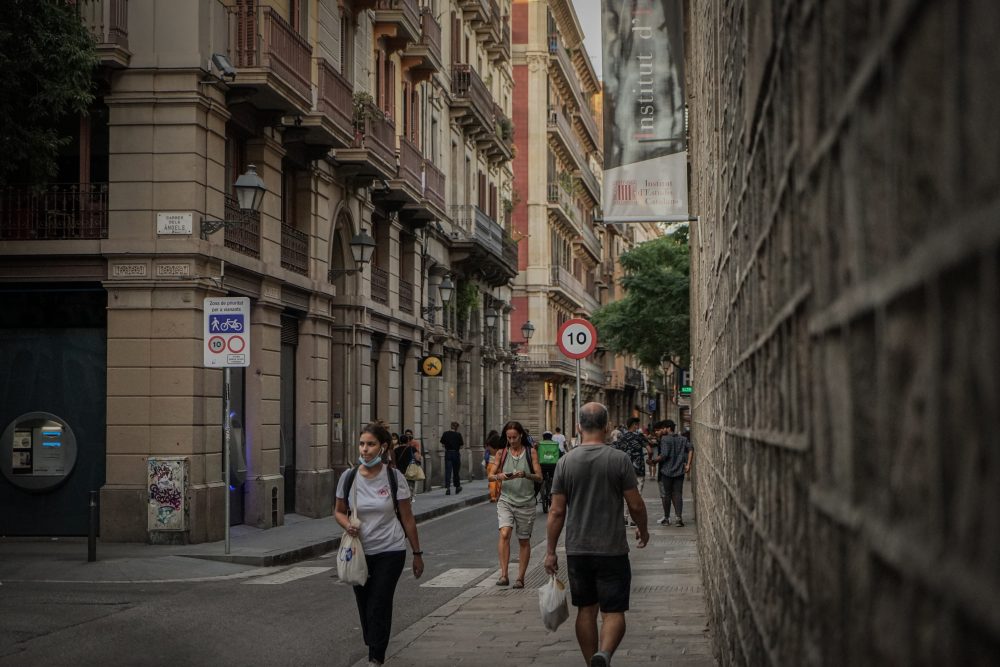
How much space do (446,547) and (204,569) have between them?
16.6ft

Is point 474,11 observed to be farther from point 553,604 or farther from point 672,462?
point 553,604

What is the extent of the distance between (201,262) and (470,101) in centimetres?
2321

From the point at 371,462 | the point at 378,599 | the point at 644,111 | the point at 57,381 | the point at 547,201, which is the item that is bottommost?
the point at 378,599

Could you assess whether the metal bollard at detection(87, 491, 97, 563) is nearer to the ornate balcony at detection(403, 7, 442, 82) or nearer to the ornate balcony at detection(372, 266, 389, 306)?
the ornate balcony at detection(372, 266, 389, 306)

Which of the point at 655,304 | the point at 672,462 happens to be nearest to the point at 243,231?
the point at 672,462

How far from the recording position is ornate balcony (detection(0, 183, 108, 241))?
20.7m

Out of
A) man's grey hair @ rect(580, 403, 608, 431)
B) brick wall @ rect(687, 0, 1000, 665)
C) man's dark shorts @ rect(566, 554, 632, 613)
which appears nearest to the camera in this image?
brick wall @ rect(687, 0, 1000, 665)

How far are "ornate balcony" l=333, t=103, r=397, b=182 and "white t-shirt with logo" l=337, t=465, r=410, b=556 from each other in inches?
764

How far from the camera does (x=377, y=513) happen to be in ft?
30.7

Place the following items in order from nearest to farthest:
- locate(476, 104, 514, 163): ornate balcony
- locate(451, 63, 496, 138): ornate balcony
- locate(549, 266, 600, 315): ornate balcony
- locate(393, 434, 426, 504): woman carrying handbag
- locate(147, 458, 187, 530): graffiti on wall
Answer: locate(147, 458, 187, 530): graffiti on wall → locate(393, 434, 426, 504): woman carrying handbag → locate(451, 63, 496, 138): ornate balcony → locate(476, 104, 514, 163): ornate balcony → locate(549, 266, 600, 315): ornate balcony

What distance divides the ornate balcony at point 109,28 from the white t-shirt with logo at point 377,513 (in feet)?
41.7

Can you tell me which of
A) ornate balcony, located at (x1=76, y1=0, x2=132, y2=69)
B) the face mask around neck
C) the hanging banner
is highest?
ornate balcony, located at (x1=76, y1=0, x2=132, y2=69)

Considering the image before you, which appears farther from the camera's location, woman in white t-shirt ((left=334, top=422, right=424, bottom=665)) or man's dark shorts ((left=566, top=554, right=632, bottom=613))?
woman in white t-shirt ((left=334, top=422, right=424, bottom=665))

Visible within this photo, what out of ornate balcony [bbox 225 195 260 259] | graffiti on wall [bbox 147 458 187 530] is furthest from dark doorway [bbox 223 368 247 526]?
graffiti on wall [bbox 147 458 187 530]
